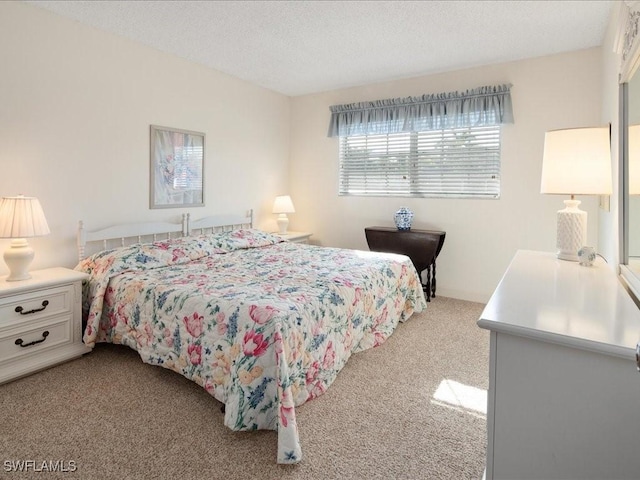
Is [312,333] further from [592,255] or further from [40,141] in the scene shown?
[40,141]

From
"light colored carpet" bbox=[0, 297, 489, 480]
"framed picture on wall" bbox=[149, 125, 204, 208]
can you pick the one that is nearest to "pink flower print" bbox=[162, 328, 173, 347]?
"light colored carpet" bbox=[0, 297, 489, 480]

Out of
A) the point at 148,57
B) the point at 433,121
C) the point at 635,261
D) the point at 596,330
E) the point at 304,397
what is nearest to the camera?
the point at 596,330

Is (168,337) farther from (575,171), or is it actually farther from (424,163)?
(424,163)

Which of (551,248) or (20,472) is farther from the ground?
(551,248)

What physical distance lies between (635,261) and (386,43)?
2.52 m

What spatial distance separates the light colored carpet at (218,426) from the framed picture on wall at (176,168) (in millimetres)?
1544

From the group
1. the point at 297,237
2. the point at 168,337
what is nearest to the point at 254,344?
the point at 168,337

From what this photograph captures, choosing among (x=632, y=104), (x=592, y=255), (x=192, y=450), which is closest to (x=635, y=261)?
(x=592, y=255)

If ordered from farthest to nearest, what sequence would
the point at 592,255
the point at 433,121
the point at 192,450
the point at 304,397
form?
1. the point at 433,121
2. the point at 304,397
3. the point at 592,255
4. the point at 192,450

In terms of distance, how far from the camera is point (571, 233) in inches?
77.9

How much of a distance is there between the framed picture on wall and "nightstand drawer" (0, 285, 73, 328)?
3.82ft

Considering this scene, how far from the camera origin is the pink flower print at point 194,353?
1979 mm

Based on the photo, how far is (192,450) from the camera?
65.7 inches

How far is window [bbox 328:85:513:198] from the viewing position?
377cm
